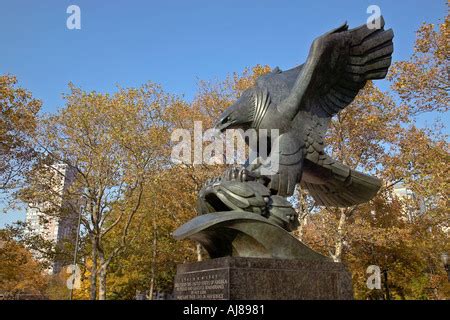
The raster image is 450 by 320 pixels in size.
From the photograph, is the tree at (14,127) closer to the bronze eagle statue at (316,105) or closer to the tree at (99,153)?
the tree at (99,153)

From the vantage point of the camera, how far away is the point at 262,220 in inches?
238

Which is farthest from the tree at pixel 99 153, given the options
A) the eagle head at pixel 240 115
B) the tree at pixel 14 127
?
the eagle head at pixel 240 115

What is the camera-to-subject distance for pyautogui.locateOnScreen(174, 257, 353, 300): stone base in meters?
5.45

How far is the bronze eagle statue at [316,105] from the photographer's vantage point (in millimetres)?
6961

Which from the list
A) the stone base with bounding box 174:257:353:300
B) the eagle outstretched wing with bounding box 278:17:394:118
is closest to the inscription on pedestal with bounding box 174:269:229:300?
the stone base with bounding box 174:257:353:300

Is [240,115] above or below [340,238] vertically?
above

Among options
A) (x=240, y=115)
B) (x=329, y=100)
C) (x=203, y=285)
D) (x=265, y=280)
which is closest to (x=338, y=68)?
(x=329, y=100)

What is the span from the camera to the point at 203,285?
5840 millimetres

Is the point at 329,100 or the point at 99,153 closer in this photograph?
the point at 329,100

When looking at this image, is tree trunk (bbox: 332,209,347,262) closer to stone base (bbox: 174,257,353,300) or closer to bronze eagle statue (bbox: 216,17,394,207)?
bronze eagle statue (bbox: 216,17,394,207)

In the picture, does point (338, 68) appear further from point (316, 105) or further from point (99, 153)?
point (99, 153)

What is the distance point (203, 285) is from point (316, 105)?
394 centimetres
